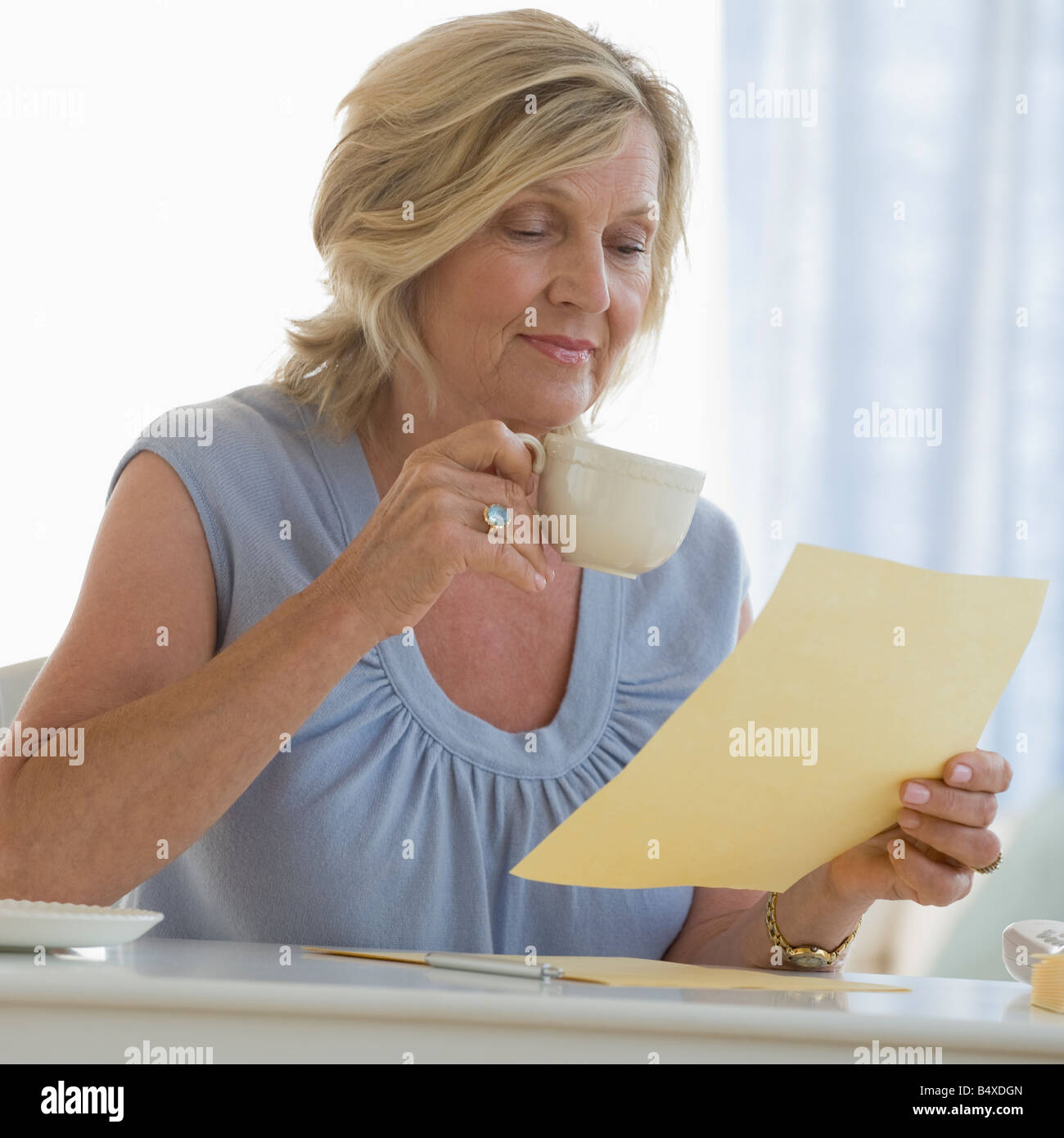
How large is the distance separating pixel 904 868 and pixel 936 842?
0.15 feet

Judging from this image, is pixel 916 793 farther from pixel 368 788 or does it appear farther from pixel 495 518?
pixel 368 788

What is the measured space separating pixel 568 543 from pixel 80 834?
0.38 m

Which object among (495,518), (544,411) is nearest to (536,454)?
(495,518)

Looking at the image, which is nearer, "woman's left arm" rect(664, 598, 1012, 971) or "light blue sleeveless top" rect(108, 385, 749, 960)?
"woman's left arm" rect(664, 598, 1012, 971)

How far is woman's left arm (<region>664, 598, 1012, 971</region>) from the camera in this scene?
802 mm

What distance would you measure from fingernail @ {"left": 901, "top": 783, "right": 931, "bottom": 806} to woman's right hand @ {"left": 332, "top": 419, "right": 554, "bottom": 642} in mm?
274

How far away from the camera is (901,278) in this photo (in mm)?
2334

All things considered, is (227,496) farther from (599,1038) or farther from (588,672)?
(599,1038)

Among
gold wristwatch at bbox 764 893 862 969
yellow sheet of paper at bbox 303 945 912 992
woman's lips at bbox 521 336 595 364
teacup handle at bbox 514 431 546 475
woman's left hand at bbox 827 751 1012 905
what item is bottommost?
gold wristwatch at bbox 764 893 862 969

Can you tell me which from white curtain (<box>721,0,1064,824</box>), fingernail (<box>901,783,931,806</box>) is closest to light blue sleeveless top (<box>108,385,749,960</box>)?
fingernail (<box>901,783,931,806</box>)

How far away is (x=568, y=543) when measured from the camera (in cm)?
87

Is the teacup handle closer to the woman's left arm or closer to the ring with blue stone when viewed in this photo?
the ring with blue stone

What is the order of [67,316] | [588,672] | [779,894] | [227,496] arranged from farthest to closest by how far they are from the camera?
[67,316], [588,672], [227,496], [779,894]

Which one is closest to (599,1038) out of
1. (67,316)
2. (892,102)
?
(67,316)
